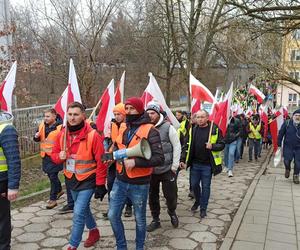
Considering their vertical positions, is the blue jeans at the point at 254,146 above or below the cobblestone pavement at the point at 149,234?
above

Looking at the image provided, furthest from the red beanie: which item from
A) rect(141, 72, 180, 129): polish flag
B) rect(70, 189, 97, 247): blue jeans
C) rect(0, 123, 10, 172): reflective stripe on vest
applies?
rect(141, 72, 180, 129): polish flag

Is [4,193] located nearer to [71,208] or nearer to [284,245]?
[71,208]

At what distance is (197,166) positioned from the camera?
20.3 ft

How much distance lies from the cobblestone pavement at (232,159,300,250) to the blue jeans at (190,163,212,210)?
2.23 feet

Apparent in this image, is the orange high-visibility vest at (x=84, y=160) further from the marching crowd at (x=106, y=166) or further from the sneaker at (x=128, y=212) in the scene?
the sneaker at (x=128, y=212)

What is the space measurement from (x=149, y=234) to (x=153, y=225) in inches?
7.7

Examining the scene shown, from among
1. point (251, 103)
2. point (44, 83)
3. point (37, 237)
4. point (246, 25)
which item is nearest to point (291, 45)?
point (251, 103)

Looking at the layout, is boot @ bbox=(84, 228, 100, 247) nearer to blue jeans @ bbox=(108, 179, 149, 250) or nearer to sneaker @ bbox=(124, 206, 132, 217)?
blue jeans @ bbox=(108, 179, 149, 250)

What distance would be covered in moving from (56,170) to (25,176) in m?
3.52

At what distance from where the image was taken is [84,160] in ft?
14.7

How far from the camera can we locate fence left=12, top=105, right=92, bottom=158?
34.6 ft

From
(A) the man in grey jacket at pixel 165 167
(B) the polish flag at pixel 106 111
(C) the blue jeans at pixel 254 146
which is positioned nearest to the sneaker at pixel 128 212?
(A) the man in grey jacket at pixel 165 167

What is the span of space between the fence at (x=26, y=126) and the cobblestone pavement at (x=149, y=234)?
409 centimetres

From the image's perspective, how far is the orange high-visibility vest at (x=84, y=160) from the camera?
4476 mm
